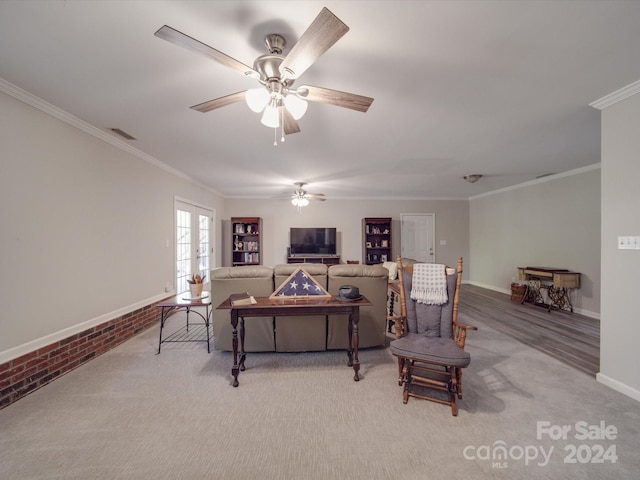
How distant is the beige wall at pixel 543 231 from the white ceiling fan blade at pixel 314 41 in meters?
5.35

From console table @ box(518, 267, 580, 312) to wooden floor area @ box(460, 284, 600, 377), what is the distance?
0.63 feet

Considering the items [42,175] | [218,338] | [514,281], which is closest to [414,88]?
[218,338]

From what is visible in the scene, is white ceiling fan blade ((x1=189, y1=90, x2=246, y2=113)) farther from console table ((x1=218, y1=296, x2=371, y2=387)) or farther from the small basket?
the small basket

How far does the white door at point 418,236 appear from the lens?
7.24 metres

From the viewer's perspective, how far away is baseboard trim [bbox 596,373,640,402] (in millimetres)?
2080

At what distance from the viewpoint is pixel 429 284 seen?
2428 mm

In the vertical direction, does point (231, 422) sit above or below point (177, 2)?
below

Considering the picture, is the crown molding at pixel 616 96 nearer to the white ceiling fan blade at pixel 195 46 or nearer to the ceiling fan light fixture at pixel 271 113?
the ceiling fan light fixture at pixel 271 113

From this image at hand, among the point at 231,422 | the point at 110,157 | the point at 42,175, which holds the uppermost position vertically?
the point at 110,157

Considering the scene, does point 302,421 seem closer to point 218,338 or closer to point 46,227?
point 218,338

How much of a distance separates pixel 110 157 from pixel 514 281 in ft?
24.9

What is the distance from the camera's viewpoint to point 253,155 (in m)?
3.75

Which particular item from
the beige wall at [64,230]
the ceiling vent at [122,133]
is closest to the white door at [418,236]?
the beige wall at [64,230]

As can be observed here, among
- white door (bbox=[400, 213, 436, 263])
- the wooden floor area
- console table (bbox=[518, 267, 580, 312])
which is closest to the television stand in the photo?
white door (bbox=[400, 213, 436, 263])
